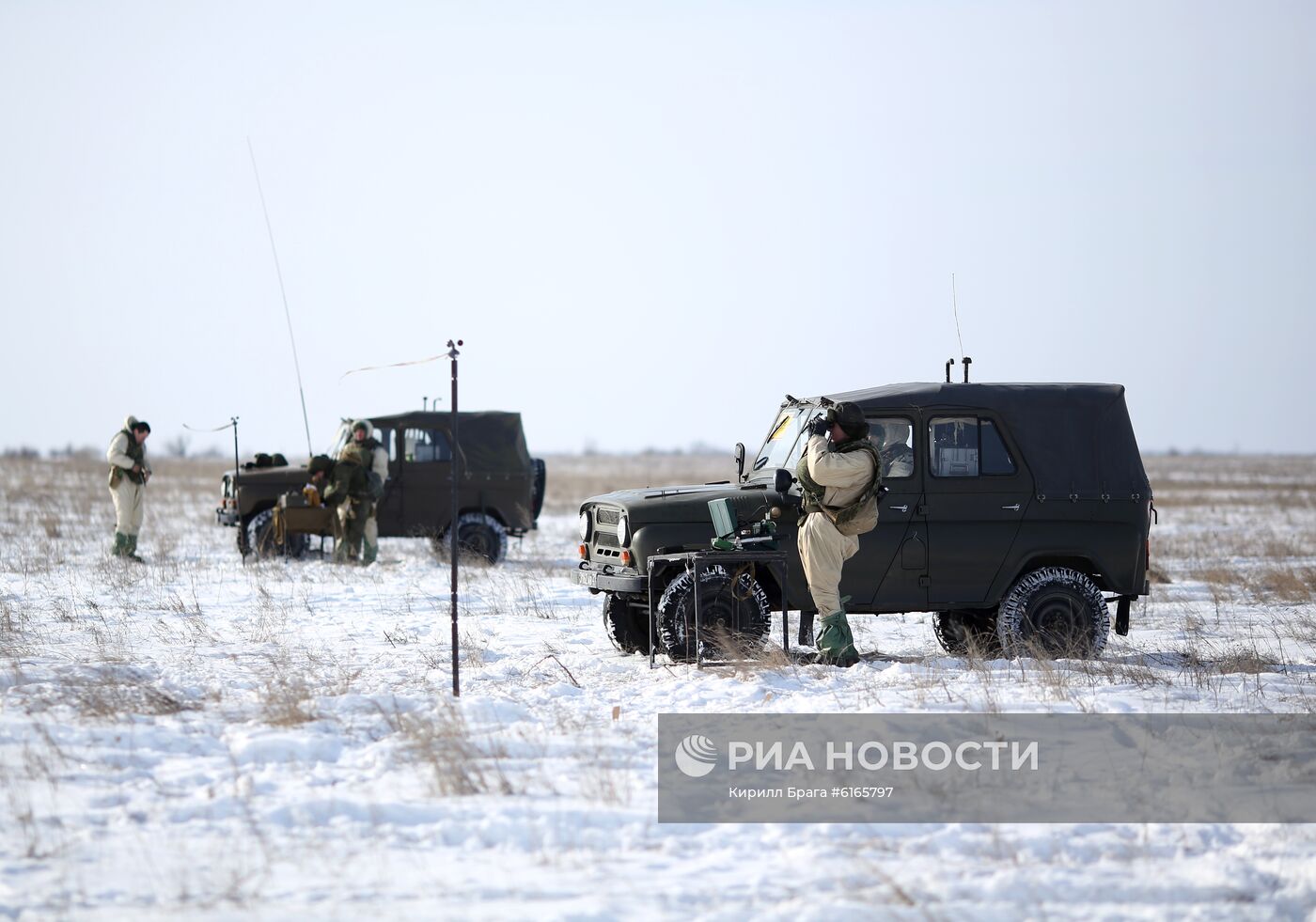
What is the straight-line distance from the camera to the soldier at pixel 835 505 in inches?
350

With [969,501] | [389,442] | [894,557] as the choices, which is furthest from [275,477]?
[969,501]

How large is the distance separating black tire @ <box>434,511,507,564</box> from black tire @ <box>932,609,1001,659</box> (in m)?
8.05

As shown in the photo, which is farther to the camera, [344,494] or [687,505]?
[344,494]

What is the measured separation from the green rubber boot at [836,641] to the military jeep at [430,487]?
8.66m

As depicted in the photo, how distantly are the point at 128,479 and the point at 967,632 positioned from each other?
11.8 metres

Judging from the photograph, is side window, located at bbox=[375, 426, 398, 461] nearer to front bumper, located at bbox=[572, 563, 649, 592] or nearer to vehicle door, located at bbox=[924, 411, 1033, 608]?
front bumper, located at bbox=[572, 563, 649, 592]

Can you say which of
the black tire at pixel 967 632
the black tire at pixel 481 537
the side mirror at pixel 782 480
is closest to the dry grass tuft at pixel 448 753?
the side mirror at pixel 782 480

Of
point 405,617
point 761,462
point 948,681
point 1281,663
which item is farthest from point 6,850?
point 1281,663

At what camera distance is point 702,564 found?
29.5ft

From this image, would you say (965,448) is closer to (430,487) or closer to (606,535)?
(606,535)

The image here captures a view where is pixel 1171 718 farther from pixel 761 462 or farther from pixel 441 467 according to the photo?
pixel 441 467

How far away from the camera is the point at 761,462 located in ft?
34.0

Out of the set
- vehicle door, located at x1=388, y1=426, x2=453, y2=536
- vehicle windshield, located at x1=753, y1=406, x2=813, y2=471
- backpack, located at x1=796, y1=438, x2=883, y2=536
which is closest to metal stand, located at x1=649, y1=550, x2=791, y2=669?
backpack, located at x1=796, y1=438, x2=883, y2=536

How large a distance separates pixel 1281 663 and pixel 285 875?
7.50 m
